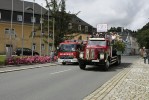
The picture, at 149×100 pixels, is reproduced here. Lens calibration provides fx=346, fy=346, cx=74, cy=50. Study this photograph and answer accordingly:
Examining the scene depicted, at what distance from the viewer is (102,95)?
12164 mm

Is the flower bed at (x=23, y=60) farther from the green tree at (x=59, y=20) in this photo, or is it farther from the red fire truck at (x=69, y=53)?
the green tree at (x=59, y=20)

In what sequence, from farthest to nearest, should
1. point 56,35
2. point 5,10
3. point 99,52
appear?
point 5,10 < point 56,35 < point 99,52

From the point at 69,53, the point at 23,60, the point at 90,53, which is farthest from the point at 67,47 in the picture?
the point at 90,53

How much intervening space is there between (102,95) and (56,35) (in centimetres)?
4150

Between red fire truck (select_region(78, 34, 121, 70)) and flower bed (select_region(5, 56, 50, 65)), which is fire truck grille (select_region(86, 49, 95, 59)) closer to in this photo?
red fire truck (select_region(78, 34, 121, 70))

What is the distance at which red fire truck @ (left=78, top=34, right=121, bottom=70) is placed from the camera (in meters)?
26.9

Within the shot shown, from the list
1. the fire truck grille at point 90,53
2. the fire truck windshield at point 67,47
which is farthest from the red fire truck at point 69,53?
the fire truck grille at point 90,53

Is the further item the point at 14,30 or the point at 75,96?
the point at 14,30

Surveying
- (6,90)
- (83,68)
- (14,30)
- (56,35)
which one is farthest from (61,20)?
(6,90)

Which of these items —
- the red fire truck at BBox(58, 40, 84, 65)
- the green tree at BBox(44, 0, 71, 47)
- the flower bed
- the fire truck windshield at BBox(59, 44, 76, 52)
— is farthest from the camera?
the green tree at BBox(44, 0, 71, 47)

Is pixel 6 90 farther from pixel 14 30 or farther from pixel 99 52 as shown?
pixel 14 30

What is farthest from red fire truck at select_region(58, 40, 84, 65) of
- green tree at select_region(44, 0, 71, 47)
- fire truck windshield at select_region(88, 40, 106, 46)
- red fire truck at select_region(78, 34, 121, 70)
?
green tree at select_region(44, 0, 71, 47)

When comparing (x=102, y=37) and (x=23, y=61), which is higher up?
(x=102, y=37)

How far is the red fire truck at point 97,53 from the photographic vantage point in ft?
88.2
